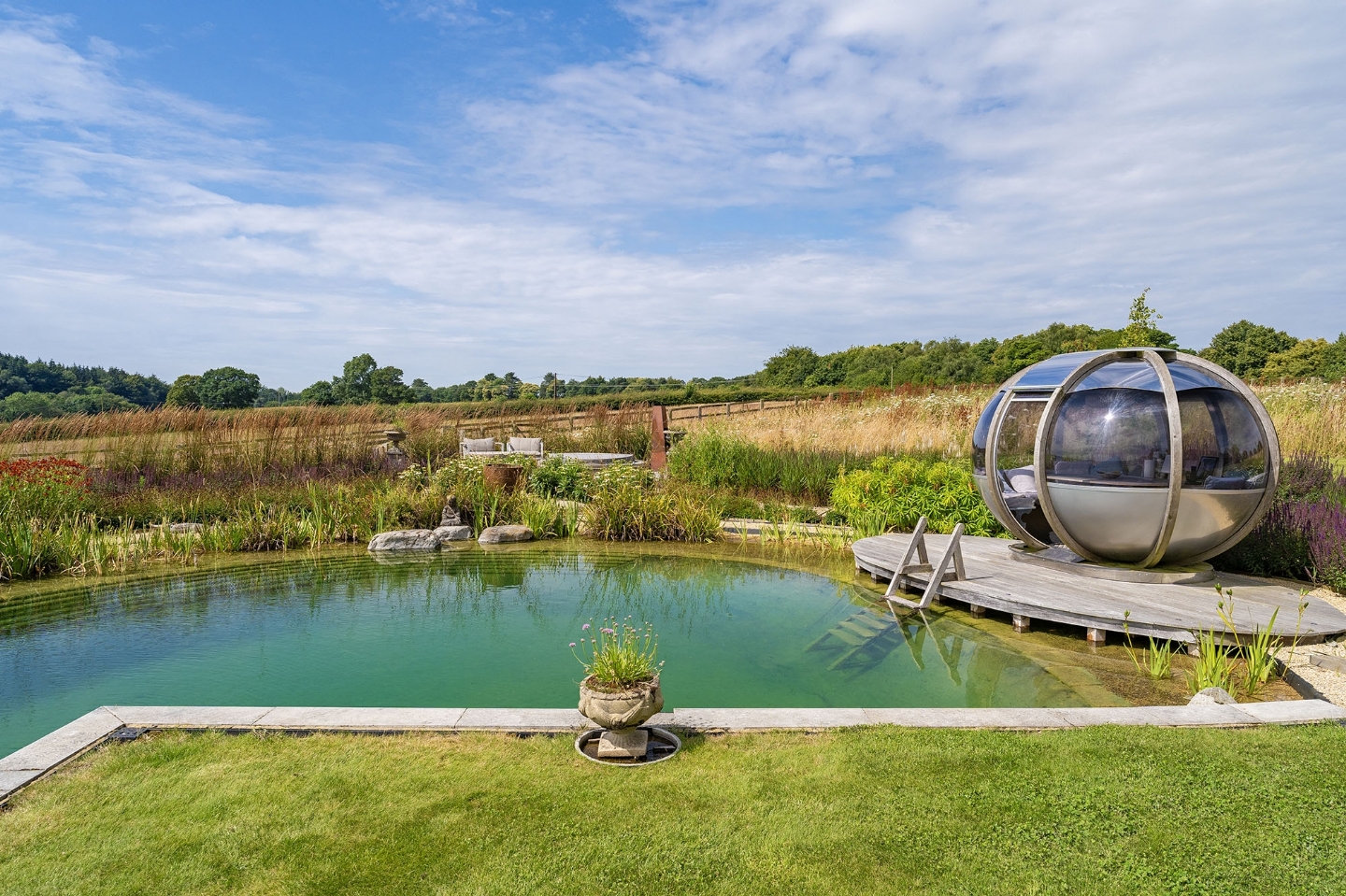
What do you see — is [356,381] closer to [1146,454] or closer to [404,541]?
[404,541]

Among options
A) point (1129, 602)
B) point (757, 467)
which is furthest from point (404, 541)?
point (1129, 602)

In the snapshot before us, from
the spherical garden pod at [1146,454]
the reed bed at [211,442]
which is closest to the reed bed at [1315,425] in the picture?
the spherical garden pod at [1146,454]

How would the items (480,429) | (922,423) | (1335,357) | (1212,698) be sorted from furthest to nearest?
1. (1335,357)
2. (480,429)
3. (922,423)
4. (1212,698)

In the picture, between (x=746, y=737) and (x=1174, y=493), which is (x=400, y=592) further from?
(x=1174, y=493)

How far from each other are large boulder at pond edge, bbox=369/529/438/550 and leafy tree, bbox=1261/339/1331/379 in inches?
1354

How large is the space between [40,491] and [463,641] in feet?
21.3

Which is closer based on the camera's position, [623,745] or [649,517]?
[623,745]

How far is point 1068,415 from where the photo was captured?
18.9 ft

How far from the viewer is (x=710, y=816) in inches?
111

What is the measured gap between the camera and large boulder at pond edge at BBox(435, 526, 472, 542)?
9227 mm

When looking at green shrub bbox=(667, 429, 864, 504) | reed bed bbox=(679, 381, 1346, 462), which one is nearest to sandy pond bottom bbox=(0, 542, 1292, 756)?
green shrub bbox=(667, 429, 864, 504)

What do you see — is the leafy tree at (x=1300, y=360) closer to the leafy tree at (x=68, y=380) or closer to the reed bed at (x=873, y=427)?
the reed bed at (x=873, y=427)

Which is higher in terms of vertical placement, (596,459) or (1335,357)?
(1335,357)

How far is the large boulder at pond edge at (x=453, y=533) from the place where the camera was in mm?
9227
